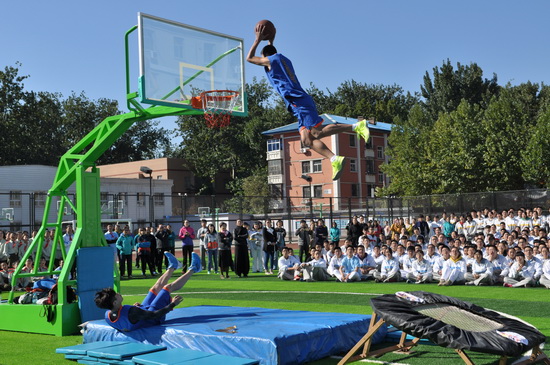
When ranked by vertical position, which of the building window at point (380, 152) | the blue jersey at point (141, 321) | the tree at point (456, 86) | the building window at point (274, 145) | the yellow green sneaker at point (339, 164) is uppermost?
the tree at point (456, 86)

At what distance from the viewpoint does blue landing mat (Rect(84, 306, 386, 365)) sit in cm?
726

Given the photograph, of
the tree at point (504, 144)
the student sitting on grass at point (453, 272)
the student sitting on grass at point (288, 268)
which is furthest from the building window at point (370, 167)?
the student sitting on grass at point (453, 272)

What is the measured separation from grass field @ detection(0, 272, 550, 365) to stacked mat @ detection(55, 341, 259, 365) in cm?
55

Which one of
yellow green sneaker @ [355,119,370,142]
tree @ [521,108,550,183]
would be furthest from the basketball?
tree @ [521,108,550,183]

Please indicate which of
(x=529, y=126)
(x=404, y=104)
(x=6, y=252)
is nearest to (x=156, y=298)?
(x=6, y=252)

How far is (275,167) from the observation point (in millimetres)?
64625

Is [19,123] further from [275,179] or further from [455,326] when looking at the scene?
[455,326]

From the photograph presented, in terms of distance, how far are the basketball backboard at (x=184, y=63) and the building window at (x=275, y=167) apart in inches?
2088

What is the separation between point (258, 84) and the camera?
247ft

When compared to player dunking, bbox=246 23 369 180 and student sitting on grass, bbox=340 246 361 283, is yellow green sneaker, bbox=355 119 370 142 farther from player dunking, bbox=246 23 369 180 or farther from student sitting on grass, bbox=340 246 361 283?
student sitting on grass, bbox=340 246 361 283

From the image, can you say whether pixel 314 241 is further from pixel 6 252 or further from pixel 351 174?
pixel 351 174

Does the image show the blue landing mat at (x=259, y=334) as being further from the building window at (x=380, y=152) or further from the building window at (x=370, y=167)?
the building window at (x=380, y=152)

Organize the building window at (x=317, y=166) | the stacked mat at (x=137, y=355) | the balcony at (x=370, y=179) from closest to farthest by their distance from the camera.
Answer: the stacked mat at (x=137, y=355)
the building window at (x=317, y=166)
the balcony at (x=370, y=179)

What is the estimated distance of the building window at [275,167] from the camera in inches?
2527
